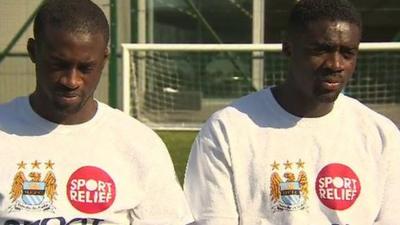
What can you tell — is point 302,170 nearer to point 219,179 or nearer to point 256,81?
point 219,179

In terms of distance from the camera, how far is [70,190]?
192 cm

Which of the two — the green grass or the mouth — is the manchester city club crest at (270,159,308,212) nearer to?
the mouth

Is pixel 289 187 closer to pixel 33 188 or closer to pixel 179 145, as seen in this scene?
pixel 33 188

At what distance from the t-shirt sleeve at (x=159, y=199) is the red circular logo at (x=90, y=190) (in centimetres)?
8

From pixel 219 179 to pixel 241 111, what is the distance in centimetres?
20

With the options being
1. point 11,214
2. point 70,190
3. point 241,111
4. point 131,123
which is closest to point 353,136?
point 241,111

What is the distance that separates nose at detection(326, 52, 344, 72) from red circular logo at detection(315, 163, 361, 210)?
26 cm

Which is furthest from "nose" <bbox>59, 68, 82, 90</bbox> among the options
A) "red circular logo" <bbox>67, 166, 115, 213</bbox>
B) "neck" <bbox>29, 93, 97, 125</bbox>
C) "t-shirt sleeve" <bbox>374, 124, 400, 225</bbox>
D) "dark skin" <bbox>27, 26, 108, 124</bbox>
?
"t-shirt sleeve" <bbox>374, 124, 400, 225</bbox>

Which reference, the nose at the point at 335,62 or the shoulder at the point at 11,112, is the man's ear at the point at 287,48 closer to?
the nose at the point at 335,62

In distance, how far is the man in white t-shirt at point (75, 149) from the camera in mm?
1853

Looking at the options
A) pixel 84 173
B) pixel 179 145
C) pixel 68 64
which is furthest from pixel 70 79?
pixel 179 145

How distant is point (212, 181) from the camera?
204 centimetres

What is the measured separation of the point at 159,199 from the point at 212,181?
159 millimetres

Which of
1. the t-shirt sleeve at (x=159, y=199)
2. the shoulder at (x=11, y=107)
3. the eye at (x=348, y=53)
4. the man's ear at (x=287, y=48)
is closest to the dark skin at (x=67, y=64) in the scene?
the shoulder at (x=11, y=107)
